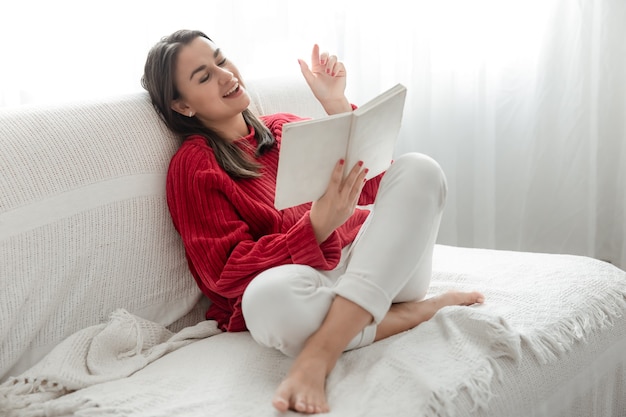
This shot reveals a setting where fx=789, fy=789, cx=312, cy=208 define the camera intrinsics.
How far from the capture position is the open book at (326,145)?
1.21 meters

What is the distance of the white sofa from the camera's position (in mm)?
1170

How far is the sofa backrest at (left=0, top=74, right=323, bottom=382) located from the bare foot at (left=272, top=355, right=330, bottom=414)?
0.40m

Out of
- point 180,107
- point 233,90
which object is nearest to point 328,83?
point 233,90

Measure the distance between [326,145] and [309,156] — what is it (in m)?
0.04

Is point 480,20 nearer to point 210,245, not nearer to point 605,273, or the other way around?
point 605,273

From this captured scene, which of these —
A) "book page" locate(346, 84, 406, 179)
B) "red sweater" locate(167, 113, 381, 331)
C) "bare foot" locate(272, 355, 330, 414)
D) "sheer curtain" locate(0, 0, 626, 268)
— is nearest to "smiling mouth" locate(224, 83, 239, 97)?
"red sweater" locate(167, 113, 381, 331)

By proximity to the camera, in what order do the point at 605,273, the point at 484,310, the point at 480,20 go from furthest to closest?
the point at 480,20, the point at 605,273, the point at 484,310

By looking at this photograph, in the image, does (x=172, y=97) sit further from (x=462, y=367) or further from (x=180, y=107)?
(x=462, y=367)

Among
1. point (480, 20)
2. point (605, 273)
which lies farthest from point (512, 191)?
point (605, 273)

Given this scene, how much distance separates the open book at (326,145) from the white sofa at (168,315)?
28 cm

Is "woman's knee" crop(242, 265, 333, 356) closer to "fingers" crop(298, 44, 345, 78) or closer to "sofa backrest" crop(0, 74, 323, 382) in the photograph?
"sofa backrest" crop(0, 74, 323, 382)

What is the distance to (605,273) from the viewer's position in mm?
1558

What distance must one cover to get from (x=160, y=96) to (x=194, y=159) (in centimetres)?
18

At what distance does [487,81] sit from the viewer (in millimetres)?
2459
